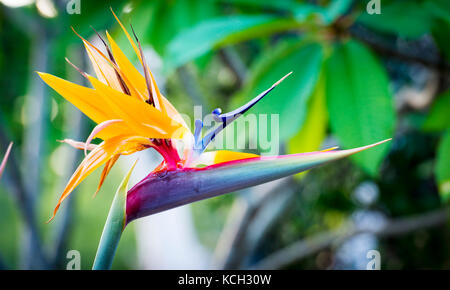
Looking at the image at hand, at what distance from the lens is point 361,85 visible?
538mm

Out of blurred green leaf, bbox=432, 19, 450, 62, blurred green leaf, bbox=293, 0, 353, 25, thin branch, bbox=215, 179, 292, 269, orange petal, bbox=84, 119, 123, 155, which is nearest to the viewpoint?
orange petal, bbox=84, 119, 123, 155

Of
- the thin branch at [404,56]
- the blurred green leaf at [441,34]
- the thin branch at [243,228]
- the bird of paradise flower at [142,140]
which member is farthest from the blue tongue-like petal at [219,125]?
the thin branch at [243,228]

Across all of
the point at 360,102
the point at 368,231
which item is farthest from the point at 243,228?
the point at 360,102

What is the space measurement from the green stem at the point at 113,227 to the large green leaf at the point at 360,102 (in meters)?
0.35

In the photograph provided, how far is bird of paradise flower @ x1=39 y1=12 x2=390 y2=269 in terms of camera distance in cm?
23

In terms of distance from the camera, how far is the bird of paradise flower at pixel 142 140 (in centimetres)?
23

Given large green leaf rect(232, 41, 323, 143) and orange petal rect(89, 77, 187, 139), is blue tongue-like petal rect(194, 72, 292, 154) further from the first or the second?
large green leaf rect(232, 41, 323, 143)

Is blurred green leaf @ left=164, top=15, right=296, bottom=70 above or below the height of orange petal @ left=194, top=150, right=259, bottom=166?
above

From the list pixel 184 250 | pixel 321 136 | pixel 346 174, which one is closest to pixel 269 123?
pixel 321 136

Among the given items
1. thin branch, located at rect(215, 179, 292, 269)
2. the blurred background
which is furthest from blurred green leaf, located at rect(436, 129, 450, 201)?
thin branch, located at rect(215, 179, 292, 269)

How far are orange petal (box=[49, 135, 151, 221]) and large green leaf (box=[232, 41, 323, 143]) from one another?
0.89 ft

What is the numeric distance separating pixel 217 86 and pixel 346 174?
720 millimetres

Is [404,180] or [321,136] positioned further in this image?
[404,180]
